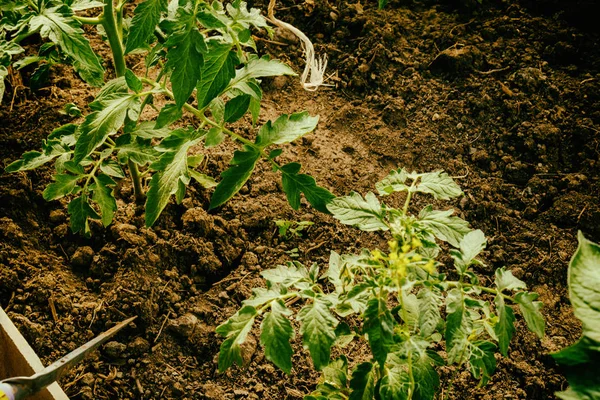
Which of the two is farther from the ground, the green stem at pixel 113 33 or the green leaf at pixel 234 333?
the green stem at pixel 113 33

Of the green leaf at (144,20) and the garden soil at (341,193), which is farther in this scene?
the garden soil at (341,193)

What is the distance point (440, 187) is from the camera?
136 cm

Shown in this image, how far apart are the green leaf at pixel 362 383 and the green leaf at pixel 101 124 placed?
0.94m

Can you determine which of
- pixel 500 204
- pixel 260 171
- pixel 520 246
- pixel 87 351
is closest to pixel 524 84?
pixel 500 204

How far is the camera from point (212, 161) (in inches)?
88.1

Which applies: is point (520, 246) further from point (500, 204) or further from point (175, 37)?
point (175, 37)

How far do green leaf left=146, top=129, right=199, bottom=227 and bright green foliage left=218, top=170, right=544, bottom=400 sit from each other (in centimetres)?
37

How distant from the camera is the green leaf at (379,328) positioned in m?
1.11

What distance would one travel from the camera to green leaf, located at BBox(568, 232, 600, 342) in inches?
32.8

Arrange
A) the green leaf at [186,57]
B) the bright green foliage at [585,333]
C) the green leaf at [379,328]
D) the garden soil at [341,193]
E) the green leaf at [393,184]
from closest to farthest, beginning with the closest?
1. the bright green foliage at [585,333]
2. the green leaf at [379,328]
3. the green leaf at [186,57]
4. the green leaf at [393,184]
5. the garden soil at [341,193]

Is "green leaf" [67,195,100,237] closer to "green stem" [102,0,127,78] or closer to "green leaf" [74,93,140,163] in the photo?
"green leaf" [74,93,140,163]

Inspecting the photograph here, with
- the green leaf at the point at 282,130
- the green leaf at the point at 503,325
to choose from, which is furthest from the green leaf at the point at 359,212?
the green leaf at the point at 503,325

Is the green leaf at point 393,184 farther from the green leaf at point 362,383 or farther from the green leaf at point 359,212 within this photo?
the green leaf at point 362,383

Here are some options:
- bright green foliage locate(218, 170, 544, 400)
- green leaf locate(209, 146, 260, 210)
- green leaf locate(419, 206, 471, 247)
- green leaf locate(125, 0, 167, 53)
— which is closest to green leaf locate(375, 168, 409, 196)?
bright green foliage locate(218, 170, 544, 400)
